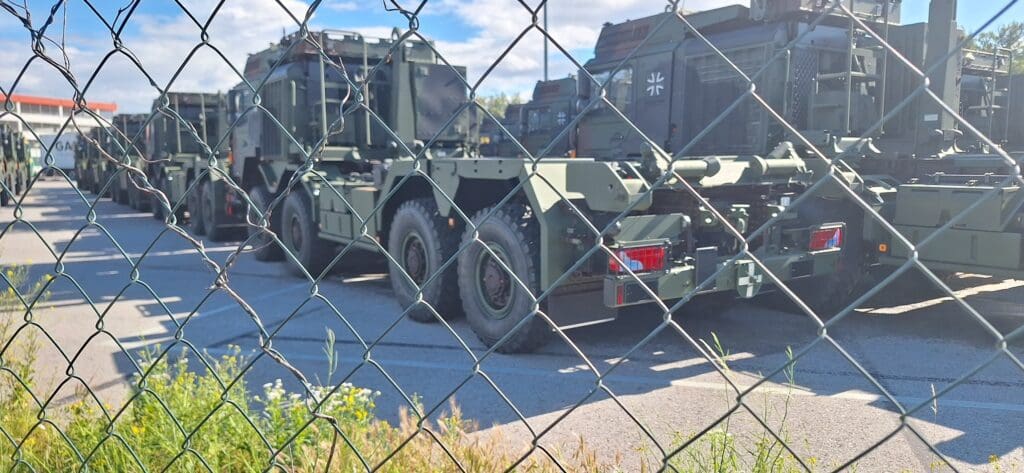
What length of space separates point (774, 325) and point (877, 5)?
3.40 metres

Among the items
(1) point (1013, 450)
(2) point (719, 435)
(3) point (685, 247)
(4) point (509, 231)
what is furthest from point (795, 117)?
(2) point (719, 435)

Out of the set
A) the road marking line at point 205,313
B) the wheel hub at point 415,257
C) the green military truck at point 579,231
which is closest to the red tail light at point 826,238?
the green military truck at point 579,231

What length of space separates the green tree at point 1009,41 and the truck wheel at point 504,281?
4099 mm

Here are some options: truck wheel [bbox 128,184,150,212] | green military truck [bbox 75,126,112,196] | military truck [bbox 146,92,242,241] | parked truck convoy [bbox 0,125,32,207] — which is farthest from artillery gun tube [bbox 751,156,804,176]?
green military truck [bbox 75,126,112,196]

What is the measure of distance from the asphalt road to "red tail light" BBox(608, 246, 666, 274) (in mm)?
711

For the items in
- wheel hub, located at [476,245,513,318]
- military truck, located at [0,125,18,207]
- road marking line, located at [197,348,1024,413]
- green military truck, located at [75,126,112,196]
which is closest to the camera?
road marking line, located at [197,348,1024,413]

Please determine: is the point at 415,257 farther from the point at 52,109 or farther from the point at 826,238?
the point at 52,109

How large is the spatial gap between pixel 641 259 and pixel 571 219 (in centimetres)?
54

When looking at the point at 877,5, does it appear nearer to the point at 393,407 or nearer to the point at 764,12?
the point at 764,12

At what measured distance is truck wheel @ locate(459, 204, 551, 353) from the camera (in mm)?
5105

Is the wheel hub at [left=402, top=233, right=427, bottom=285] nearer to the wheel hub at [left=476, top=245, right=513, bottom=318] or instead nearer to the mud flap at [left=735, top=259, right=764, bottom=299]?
the wheel hub at [left=476, top=245, right=513, bottom=318]

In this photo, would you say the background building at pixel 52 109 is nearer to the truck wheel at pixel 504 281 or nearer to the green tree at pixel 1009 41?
the truck wheel at pixel 504 281

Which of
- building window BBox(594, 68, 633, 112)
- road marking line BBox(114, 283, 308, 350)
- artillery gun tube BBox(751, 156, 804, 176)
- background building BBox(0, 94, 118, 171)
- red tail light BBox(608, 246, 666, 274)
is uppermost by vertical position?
building window BBox(594, 68, 633, 112)

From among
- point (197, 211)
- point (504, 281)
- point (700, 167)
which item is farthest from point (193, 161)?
point (700, 167)
